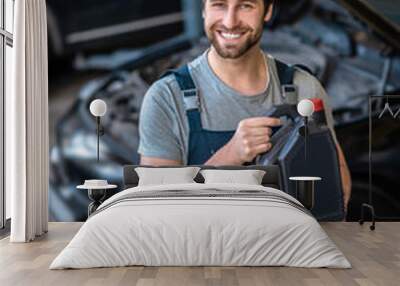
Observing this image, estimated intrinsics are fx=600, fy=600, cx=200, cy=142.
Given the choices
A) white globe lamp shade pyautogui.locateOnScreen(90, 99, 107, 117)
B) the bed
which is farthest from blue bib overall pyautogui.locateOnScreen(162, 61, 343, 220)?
the bed

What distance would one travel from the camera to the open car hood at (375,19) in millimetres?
7152

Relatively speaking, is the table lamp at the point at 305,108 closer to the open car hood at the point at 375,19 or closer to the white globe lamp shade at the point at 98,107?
the open car hood at the point at 375,19

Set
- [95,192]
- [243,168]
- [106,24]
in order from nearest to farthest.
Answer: [95,192] < [243,168] < [106,24]

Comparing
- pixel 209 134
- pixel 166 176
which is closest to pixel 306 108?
pixel 209 134

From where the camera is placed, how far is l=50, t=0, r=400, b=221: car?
7180 mm

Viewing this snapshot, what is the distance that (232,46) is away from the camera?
23.3 ft

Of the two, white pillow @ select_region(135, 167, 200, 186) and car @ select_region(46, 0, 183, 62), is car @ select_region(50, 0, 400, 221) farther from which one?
white pillow @ select_region(135, 167, 200, 186)

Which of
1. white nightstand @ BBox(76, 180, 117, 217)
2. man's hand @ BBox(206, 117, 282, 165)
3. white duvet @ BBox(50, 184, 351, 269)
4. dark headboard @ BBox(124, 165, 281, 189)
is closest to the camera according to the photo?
white duvet @ BBox(50, 184, 351, 269)

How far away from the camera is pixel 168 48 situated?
7305 millimetres

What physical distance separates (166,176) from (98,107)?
1.16 meters

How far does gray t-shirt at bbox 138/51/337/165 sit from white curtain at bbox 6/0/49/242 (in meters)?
1.34

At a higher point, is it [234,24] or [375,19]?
[375,19]

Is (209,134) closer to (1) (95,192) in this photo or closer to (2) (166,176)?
(2) (166,176)

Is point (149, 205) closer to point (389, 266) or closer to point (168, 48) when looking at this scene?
point (389, 266)
